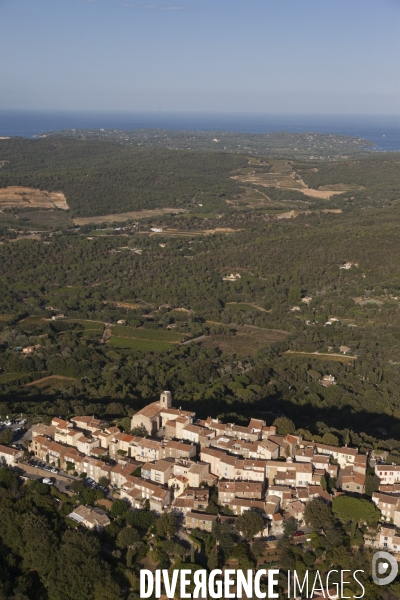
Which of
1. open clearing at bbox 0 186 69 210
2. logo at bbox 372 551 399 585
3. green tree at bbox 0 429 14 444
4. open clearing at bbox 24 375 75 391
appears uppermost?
open clearing at bbox 0 186 69 210

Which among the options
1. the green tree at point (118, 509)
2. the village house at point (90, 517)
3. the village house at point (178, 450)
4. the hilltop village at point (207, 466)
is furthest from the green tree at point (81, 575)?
the village house at point (178, 450)

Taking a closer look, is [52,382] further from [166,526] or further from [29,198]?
[29,198]

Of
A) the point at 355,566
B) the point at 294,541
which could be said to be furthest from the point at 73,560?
the point at 355,566

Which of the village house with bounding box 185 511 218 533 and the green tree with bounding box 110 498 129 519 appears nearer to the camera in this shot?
the village house with bounding box 185 511 218 533

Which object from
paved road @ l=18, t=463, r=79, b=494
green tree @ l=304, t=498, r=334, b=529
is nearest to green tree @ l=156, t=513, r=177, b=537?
green tree @ l=304, t=498, r=334, b=529

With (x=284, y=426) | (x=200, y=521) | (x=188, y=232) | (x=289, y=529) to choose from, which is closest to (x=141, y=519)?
(x=200, y=521)

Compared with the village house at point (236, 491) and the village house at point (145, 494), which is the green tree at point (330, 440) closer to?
the village house at point (236, 491)

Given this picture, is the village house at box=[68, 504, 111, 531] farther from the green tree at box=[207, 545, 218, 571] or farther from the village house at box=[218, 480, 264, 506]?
the village house at box=[218, 480, 264, 506]
